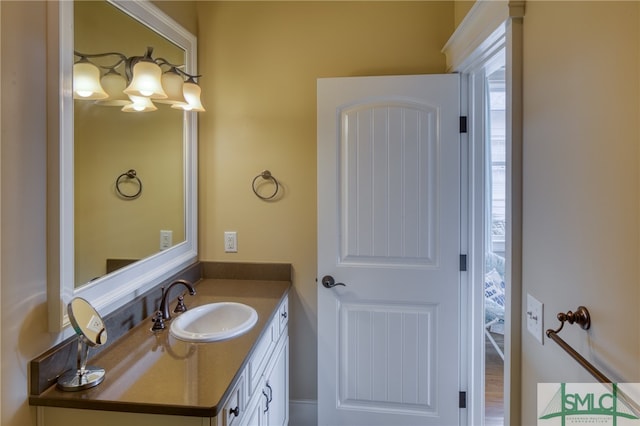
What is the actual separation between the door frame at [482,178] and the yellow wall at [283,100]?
0.34 metres

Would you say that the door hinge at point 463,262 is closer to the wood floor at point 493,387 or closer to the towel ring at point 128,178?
the wood floor at point 493,387

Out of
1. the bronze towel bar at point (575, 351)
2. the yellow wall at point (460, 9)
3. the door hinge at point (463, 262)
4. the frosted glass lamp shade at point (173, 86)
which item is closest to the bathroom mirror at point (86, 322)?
the frosted glass lamp shade at point (173, 86)

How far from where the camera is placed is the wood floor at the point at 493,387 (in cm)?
191

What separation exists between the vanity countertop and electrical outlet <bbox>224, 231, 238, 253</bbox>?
0.67 meters

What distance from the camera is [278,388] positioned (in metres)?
1.74

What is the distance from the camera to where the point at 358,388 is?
78.4 inches

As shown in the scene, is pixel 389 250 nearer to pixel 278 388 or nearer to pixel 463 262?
pixel 463 262

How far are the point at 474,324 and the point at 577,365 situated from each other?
3.14 feet

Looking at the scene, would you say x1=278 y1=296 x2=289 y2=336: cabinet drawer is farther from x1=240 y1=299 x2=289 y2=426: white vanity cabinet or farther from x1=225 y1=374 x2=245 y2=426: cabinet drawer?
x1=225 y1=374 x2=245 y2=426: cabinet drawer

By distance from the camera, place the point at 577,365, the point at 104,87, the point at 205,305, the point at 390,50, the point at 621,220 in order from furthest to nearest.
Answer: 1. the point at 390,50
2. the point at 205,305
3. the point at 104,87
4. the point at 577,365
5. the point at 621,220

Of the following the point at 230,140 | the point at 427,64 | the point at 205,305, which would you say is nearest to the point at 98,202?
the point at 205,305

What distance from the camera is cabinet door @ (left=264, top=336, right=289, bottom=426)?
157 cm

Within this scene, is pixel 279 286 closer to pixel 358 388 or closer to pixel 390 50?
pixel 358 388

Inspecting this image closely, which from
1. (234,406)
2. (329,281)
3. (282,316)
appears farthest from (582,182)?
(282,316)
